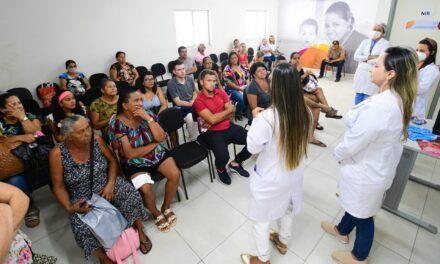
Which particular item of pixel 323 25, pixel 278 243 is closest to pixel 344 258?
pixel 278 243

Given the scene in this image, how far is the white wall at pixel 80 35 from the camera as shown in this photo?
13.0ft

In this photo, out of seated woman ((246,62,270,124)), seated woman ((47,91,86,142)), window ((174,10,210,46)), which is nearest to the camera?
seated woman ((47,91,86,142))

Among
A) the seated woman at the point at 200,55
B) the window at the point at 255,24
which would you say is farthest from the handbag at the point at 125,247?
the window at the point at 255,24

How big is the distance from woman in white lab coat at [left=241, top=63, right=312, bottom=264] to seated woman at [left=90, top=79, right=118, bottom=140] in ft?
7.15

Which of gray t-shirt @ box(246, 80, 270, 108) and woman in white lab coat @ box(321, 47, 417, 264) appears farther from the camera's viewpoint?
gray t-shirt @ box(246, 80, 270, 108)

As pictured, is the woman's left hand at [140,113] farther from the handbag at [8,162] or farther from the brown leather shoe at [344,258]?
the brown leather shoe at [344,258]

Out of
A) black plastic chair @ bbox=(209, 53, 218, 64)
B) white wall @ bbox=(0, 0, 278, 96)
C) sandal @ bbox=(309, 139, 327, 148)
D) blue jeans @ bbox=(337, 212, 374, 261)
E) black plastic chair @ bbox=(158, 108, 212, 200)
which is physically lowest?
sandal @ bbox=(309, 139, 327, 148)

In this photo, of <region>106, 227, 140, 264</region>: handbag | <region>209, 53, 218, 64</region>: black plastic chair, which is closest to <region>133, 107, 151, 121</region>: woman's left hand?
<region>106, 227, 140, 264</region>: handbag

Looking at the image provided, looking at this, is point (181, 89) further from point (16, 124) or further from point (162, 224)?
point (162, 224)

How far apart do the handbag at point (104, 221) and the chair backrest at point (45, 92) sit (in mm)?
3431

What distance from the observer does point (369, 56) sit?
357cm

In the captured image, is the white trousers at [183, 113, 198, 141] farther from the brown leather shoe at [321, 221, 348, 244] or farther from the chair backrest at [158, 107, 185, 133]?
the brown leather shoe at [321, 221, 348, 244]

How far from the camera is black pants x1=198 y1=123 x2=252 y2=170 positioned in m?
2.57

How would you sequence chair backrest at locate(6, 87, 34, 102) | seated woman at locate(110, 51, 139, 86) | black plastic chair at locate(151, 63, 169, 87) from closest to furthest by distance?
chair backrest at locate(6, 87, 34, 102)
seated woman at locate(110, 51, 139, 86)
black plastic chair at locate(151, 63, 169, 87)
